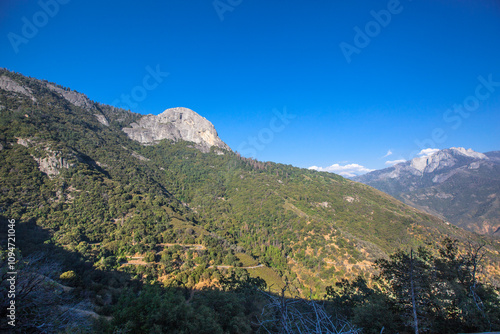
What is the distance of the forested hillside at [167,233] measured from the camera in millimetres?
18545

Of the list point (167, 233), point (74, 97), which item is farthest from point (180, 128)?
point (167, 233)

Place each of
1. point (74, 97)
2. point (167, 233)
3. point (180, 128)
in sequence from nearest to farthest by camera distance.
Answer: point (167, 233), point (74, 97), point (180, 128)

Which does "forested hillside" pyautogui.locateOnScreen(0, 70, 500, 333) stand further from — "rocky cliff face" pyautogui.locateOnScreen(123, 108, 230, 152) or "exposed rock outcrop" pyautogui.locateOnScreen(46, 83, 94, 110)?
"rocky cliff face" pyautogui.locateOnScreen(123, 108, 230, 152)

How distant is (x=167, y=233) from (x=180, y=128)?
4442 inches

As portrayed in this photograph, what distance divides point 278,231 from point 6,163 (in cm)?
7599

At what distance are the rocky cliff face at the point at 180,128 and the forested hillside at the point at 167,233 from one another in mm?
36421

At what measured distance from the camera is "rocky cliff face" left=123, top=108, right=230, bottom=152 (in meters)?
136

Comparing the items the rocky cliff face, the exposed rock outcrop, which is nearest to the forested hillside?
the exposed rock outcrop

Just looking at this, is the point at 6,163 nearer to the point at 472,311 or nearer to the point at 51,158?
the point at 51,158

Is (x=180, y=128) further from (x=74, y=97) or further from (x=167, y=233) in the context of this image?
(x=167, y=233)

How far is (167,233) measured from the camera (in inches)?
1802

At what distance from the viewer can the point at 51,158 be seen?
164ft

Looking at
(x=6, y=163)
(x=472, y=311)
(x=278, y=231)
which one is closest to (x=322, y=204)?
(x=278, y=231)

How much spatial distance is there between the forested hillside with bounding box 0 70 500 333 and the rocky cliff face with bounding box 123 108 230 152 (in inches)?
1434
